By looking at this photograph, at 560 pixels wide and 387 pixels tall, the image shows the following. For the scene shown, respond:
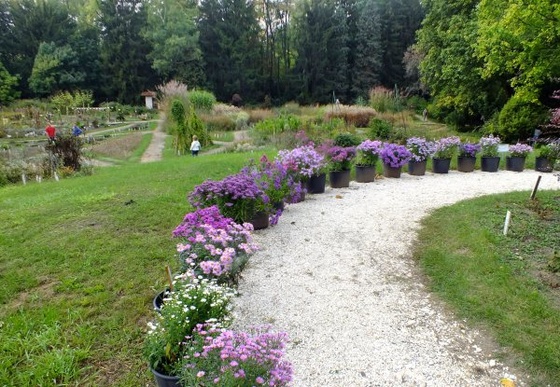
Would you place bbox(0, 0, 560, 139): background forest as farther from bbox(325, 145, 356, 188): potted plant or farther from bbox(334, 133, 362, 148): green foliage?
bbox(325, 145, 356, 188): potted plant

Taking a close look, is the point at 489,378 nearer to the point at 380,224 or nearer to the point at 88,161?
the point at 380,224

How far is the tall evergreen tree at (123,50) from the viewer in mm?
33125

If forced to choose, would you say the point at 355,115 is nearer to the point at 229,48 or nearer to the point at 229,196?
the point at 229,196

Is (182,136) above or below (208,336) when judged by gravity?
above

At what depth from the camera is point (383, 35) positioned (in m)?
35.1

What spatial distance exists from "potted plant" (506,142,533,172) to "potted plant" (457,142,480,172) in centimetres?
76

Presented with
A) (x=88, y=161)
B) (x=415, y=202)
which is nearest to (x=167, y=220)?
(x=415, y=202)

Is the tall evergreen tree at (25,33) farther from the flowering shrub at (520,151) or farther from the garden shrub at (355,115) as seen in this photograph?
the flowering shrub at (520,151)

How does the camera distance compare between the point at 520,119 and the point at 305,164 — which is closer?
the point at 305,164

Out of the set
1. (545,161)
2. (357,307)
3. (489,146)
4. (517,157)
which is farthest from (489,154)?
(357,307)

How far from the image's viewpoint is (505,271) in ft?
11.3

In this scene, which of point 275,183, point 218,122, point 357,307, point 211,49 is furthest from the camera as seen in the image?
point 211,49

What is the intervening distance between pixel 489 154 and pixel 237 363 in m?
8.54

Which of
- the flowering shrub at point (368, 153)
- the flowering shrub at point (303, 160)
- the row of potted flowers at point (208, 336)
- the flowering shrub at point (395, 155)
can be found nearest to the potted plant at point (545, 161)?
the flowering shrub at point (395, 155)
